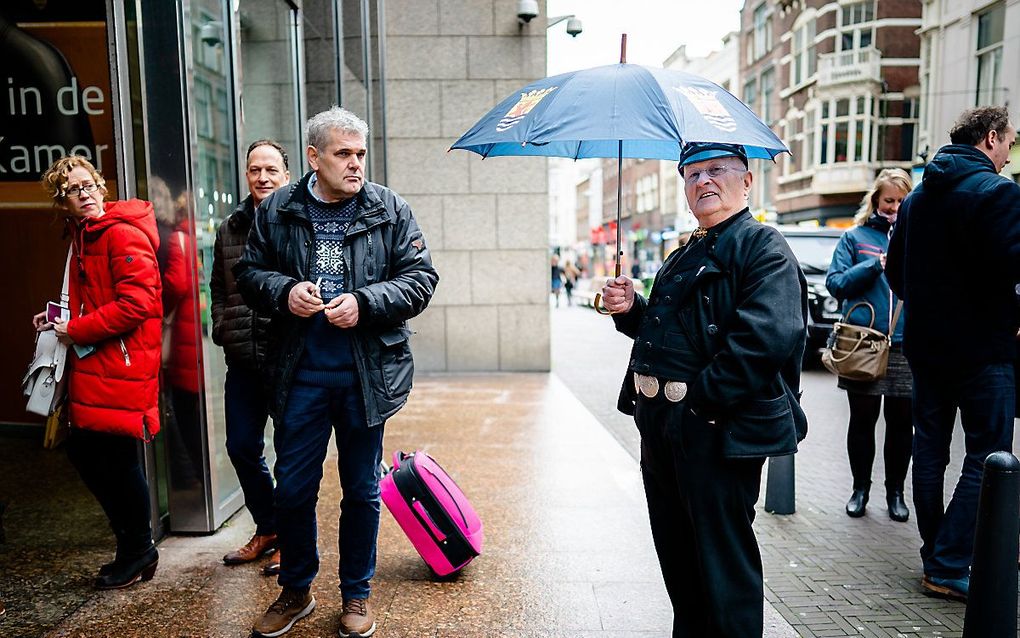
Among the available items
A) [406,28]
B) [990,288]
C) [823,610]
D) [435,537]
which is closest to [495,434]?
[435,537]

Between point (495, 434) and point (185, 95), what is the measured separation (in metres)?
3.74

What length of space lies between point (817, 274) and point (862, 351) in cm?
674

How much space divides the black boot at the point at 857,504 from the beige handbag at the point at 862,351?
74 cm

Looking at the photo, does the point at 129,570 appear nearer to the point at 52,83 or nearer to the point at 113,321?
the point at 113,321

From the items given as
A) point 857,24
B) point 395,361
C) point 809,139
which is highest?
point 857,24

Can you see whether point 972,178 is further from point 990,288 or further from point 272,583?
point 272,583

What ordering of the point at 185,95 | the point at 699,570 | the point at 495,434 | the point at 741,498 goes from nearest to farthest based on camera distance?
the point at 741,498
the point at 699,570
the point at 185,95
the point at 495,434

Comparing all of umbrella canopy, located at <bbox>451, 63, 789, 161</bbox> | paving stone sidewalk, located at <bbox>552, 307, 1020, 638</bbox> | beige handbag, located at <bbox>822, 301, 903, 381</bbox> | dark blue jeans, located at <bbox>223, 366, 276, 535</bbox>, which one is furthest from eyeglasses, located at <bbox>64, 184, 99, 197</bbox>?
beige handbag, located at <bbox>822, 301, 903, 381</bbox>

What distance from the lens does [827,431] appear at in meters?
6.99

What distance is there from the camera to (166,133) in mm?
3836

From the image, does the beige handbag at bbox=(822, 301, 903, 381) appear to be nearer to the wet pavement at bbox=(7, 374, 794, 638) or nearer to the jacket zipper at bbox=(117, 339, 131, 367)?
the wet pavement at bbox=(7, 374, 794, 638)

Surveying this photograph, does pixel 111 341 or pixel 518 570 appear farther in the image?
pixel 518 570

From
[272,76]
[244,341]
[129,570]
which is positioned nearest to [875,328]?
[244,341]

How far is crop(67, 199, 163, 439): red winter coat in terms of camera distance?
3195 mm
